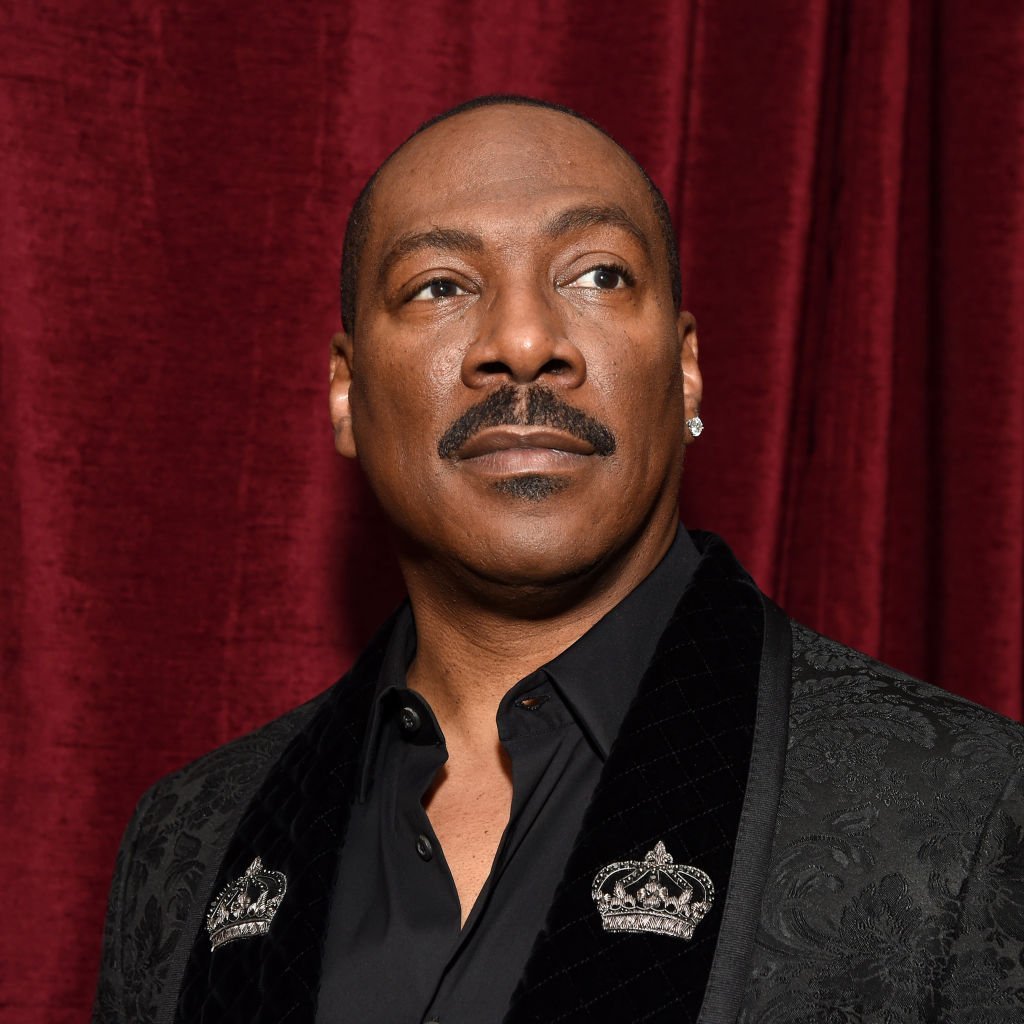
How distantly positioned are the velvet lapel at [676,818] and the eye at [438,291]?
355mm

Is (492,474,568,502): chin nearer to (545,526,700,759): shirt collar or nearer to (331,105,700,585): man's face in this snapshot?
(331,105,700,585): man's face

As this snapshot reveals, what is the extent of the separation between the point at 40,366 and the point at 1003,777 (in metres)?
1.22

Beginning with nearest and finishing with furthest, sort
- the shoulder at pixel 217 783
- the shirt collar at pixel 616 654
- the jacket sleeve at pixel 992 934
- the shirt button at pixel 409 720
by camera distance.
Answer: the jacket sleeve at pixel 992 934
the shirt collar at pixel 616 654
the shirt button at pixel 409 720
the shoulder at pixel 217 783

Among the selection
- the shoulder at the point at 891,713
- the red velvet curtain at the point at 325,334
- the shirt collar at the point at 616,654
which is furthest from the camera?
the red velvet curtain at the point at 325,334

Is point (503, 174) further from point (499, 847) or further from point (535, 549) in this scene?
point (499, 847)

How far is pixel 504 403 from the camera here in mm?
1276

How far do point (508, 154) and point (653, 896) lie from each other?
2.30 feet

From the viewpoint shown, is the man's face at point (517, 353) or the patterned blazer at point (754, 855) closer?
the patterned blazer at point (754, 855)

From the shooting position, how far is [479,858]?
49.5 inches

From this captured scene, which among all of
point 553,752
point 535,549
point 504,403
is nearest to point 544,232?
point 504,403

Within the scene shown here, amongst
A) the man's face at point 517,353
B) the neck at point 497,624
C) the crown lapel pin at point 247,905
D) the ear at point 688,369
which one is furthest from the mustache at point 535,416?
the crown lapel pin at point 247,905

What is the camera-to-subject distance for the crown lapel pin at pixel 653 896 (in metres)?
1.10

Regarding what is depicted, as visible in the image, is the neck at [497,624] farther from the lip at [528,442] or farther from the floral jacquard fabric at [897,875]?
the floral jacquard fabric at [897,875]

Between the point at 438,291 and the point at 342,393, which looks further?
the point at 342,393
